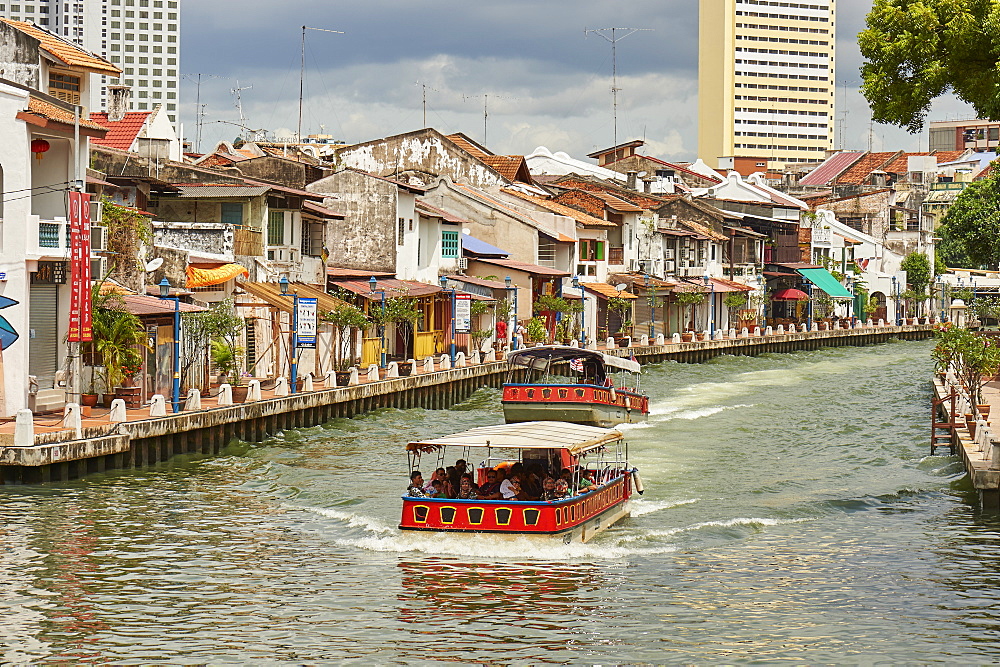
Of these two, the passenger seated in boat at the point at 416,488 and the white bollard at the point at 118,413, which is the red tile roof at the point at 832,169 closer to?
the white bollard at the point at 118,413

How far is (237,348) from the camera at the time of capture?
127 ft

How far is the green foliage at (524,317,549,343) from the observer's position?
6178 centimetres

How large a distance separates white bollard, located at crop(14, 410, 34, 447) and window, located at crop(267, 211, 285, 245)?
19811mm

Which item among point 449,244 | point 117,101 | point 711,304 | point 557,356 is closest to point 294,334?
point 557,356

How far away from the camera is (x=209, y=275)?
41.1 metres

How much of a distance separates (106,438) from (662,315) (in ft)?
184

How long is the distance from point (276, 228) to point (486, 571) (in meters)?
27.7

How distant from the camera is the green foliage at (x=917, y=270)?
106750mm

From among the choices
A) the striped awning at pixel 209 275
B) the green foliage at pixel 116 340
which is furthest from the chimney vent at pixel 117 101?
the green foliage at pixel 116 340

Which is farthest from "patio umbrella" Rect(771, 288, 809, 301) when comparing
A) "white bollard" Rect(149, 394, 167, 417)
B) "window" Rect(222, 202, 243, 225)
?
"white bollard" Rect(149, 394, 167, 417)

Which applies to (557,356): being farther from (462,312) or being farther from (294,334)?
(462,312)

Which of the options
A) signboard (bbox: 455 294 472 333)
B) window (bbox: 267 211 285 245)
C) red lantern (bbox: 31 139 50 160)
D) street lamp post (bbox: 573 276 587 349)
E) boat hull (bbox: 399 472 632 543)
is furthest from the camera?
street lamp post (bbox: 573 276 587 349)

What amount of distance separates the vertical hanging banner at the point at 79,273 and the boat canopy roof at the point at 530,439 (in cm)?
1077

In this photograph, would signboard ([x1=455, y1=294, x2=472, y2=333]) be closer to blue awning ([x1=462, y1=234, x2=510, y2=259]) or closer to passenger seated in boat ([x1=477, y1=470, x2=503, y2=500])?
blue awning ([x1=462, y1=234, x2=510, y2=259])
